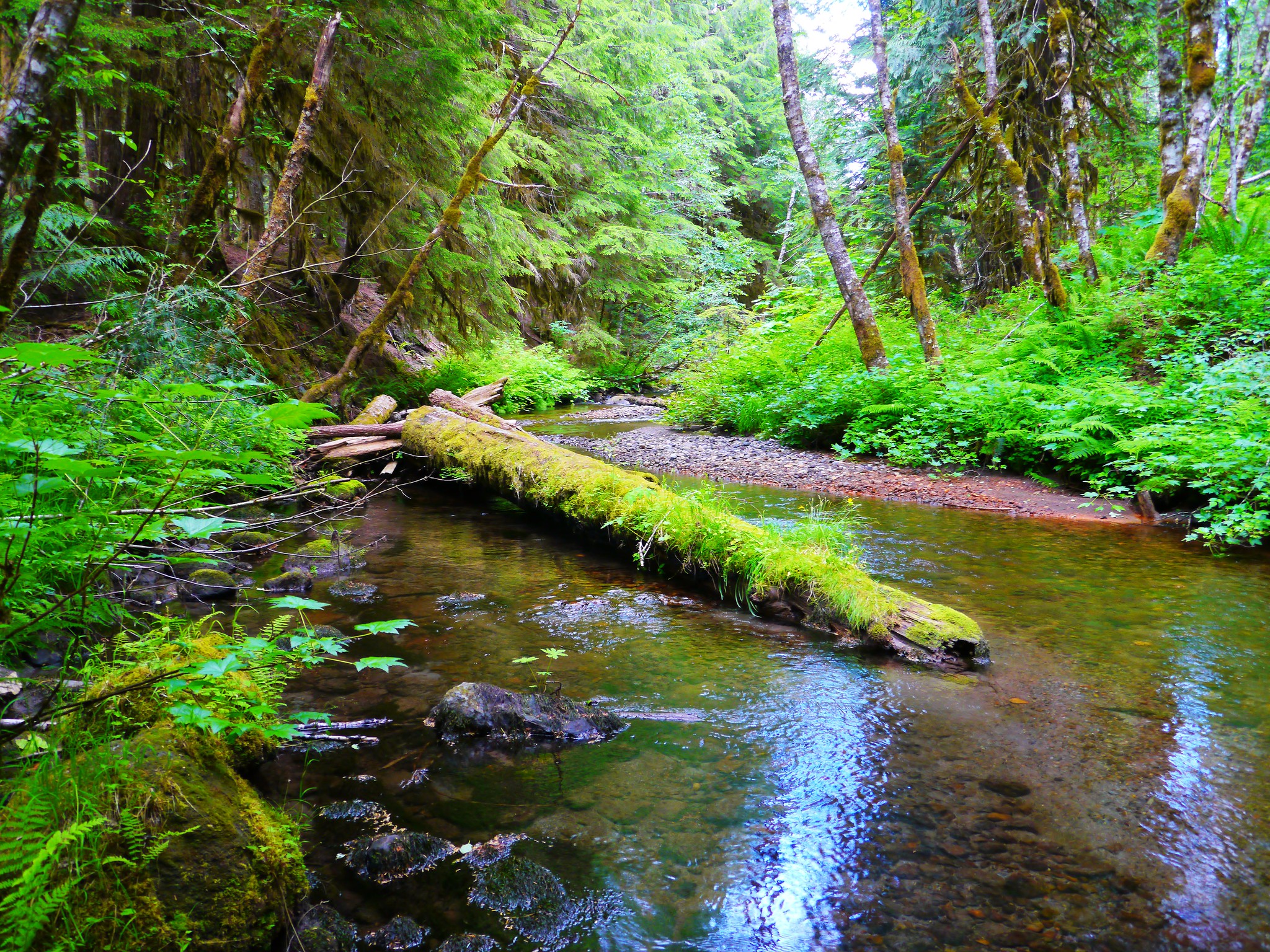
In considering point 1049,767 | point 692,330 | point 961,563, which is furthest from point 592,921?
point 692,330

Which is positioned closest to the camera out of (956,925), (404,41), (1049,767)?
(956,925)

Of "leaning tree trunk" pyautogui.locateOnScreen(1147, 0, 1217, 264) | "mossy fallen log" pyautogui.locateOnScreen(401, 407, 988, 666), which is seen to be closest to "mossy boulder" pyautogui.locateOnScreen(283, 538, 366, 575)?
"mossy fallen log" pyautogui.locateOnScreen(401, 407, 988, 666)

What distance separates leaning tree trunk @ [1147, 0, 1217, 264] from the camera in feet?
28.0

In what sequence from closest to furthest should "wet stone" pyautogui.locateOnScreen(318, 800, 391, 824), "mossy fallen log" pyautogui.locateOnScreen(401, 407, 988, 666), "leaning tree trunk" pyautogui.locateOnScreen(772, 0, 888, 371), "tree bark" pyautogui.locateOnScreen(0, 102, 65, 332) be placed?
"wet stone" pyautogui.locateOnScreen(318, 800, 391, 824)
"tree bark" pyautogui.locateOnScreen(0, 102, 65, 332)
"mossy fallen log" pyautogui.locateOnScreen(401, 407, 988, 666)
"leaning tree trunk" pyautogui.locateOnScreen(772, 0, 888, 371)

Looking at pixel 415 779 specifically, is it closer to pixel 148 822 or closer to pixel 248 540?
pixel 148 822

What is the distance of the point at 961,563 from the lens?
5547 millimetres

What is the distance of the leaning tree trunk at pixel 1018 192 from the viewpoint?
982cm

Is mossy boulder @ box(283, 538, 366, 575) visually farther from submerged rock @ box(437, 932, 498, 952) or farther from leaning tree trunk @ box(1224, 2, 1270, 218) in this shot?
leaning tree trunk @ box(1224, 2, 1270, 218)

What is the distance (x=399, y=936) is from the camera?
2051mm

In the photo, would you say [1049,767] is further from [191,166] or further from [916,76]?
[916,76]

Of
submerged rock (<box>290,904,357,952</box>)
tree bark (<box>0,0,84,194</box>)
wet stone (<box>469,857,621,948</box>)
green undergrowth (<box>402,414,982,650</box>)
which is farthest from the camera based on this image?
green undergrowth (<box>402,414,982,650</box>)

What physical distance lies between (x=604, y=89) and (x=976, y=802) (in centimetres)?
1766

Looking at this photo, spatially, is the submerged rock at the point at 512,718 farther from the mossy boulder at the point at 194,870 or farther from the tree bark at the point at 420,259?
the tree bark at the point at 420,259

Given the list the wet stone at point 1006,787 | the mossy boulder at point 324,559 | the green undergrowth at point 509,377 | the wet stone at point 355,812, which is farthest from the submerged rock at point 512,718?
the green undergrowth at point 509,377
